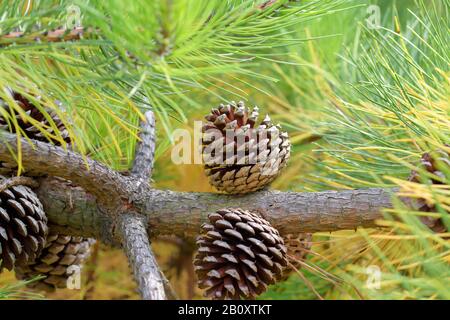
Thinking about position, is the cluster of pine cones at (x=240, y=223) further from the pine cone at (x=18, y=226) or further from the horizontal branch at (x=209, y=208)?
the pine cone at (x=18, y=226)

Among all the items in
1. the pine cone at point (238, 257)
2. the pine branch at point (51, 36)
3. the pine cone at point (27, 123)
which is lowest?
the pine cone at point (238, 257)

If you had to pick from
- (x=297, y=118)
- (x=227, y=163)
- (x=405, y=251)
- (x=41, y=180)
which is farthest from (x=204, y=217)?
(x=297, y=118)

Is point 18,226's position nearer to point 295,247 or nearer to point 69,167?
point 69,167

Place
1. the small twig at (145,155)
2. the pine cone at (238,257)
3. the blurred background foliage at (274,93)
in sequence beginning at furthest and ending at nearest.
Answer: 1. the small twig at (145,155)
2. the pine cone at (238,257)
3. the blurred background foliage at (274,93)

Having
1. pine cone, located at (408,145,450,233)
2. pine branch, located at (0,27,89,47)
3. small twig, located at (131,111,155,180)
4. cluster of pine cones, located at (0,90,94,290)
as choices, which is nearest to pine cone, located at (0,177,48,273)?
cluster of pine cones, located at (0,90,94,290)

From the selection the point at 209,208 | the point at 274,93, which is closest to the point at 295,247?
the point at 209,208

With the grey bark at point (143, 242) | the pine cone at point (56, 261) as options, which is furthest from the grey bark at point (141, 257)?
the pine cone at point (56, 261)

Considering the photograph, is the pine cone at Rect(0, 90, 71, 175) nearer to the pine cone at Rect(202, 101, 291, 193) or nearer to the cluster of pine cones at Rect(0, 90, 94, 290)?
the cluster of pine cones at Rect(0, 90, 94, 290)
